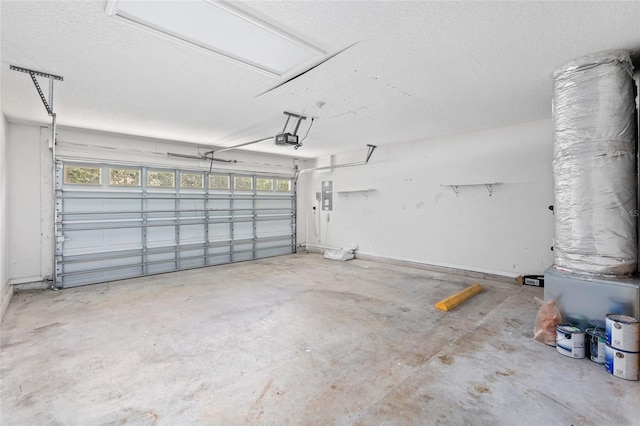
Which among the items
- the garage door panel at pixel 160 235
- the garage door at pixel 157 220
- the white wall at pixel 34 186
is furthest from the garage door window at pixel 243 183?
the white wall at pixel 34 186

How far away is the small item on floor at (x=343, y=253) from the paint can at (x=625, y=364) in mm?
4887

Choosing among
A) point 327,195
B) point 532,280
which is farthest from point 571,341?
point 327,195

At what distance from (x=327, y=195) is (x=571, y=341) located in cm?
580

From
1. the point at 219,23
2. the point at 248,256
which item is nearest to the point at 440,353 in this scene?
the point at 219,23

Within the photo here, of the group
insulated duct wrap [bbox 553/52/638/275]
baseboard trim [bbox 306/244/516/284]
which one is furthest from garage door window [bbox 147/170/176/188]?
insulated duct wrap [bbox 553/52/638/275]

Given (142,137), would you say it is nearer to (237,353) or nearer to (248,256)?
(248,256)

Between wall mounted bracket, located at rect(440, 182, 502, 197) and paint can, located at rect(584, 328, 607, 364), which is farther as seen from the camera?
wall mounted bracket, located at rect(440, 182, 502, 197)

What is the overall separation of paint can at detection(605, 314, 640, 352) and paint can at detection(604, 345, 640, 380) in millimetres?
34

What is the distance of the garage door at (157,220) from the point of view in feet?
15.8

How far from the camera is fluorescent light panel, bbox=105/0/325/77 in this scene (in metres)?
1.80

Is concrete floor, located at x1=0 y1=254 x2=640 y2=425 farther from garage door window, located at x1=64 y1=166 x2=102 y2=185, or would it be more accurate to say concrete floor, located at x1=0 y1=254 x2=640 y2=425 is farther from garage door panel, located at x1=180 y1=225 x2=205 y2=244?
garage door panel, located at x1=180 y1=225 x2=205 y2=244

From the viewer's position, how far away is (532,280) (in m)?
4.26

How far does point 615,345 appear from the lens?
2.04m

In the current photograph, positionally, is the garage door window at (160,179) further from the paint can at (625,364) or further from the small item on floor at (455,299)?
the paint can at (625,364)
